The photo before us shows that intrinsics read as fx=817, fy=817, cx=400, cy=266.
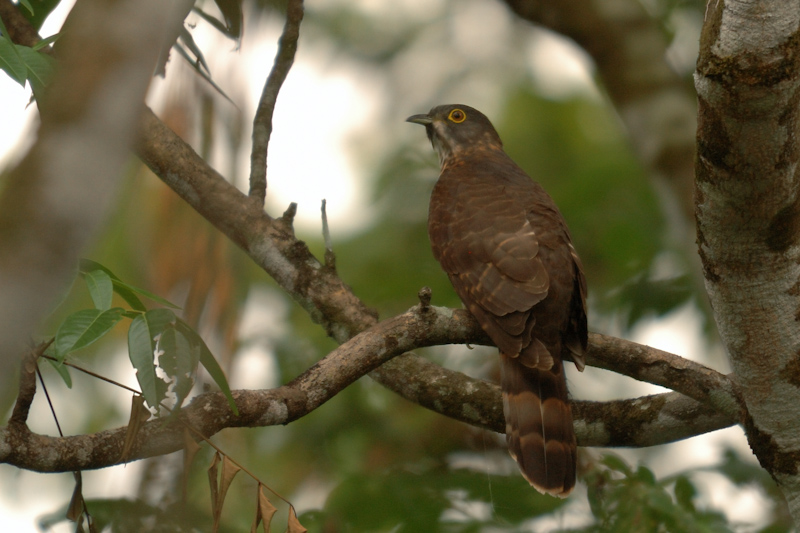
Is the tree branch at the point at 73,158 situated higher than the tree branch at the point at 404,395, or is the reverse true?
the tree branch at the point at 404,395

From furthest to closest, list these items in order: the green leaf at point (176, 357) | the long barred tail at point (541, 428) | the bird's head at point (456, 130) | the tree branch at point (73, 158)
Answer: the bird's head at point (456, 130)
the long barred tail at point (541, 428)
the green leaf at point (176, 357)
the tree branch at point (73, 158)

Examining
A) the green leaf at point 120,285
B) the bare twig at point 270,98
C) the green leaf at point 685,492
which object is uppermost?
the bare twig at point 270,98

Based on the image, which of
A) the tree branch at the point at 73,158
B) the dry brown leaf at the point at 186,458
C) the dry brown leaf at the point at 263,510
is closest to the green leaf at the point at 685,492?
the dry brown leaf at the point at 263,510

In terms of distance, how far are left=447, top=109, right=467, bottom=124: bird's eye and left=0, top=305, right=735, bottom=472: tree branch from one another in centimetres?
247

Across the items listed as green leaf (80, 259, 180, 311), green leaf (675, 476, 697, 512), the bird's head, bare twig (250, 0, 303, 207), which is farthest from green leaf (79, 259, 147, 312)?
the bird's head

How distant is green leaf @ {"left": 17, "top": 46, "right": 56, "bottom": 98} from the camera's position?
2.05m

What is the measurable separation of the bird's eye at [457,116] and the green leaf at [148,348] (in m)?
3.93

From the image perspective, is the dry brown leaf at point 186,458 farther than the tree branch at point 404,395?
No

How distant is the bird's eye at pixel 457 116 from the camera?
18.4 ft

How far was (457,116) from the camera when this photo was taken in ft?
18.5

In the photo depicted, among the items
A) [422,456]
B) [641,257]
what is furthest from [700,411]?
[641,257]

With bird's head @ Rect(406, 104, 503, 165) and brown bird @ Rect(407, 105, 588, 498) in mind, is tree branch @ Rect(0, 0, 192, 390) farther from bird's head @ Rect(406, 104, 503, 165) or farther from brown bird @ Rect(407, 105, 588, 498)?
bird's head @ Rect(406, 104, 503, 165)

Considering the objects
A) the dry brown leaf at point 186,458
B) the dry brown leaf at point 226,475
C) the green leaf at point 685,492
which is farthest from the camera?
the green leaf at point 685,492

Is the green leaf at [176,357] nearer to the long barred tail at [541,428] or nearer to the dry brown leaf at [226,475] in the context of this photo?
the dry brown leaf at [226,475]
